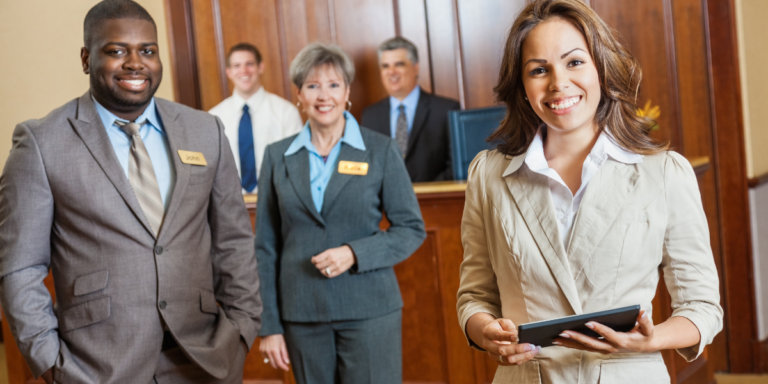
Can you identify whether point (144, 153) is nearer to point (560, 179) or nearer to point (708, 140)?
point (560, 179)

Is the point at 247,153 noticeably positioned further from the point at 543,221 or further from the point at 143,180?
the point at 543,221

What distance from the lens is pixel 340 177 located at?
8.09ft

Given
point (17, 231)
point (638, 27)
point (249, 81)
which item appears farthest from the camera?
point (249, 81)

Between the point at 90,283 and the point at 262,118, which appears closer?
the point at 90,283

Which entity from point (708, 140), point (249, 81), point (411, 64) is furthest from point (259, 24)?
point (708, 140)

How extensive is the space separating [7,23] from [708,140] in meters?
5.87

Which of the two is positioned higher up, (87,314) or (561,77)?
(561,77)

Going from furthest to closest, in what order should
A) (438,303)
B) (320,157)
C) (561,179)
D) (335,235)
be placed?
(438,303)
(320,157)
(335,235)
(561,179)

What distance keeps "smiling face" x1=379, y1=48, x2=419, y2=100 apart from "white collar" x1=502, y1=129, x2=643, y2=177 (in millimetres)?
3849

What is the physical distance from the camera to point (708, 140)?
4.46 metres

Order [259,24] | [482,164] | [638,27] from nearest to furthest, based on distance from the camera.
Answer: [482,164] < [638,27] < [259,24]

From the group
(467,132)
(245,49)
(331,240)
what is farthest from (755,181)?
(245,49)

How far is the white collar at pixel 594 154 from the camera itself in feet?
4.52

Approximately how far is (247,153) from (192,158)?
368 cm
